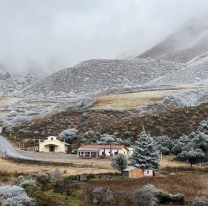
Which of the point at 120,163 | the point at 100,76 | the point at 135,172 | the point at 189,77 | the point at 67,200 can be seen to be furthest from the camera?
the point at 100,76

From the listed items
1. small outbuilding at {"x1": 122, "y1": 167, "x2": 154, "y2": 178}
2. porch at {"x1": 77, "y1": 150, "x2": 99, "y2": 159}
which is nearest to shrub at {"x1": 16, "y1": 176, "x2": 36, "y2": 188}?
small outbuilding at {"x1": 122, "y1": 167, "x2": 154, "y2": 178}

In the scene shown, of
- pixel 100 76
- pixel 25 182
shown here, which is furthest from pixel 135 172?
pixel 100 76

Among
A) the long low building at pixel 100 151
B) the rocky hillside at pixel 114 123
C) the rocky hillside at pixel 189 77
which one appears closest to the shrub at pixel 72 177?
the long low building at pixel 100 151

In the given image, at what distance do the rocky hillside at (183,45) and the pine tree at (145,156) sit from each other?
393ft

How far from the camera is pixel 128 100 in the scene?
6838cm

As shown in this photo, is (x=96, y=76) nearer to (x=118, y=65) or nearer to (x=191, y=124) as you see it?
(x=118, y=65)

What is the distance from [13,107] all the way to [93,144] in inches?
1569

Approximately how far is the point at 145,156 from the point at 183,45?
482ft

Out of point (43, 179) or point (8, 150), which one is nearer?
point (43, 179)

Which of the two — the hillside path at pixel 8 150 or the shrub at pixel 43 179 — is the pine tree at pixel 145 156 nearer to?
the shrub at pixel 43 179

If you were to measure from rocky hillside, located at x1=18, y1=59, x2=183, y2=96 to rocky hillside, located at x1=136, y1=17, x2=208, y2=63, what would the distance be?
30957 millimetres

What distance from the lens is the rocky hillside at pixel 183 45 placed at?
155m

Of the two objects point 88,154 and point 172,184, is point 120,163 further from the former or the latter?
point 88,154

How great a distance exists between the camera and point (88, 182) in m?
26.7
